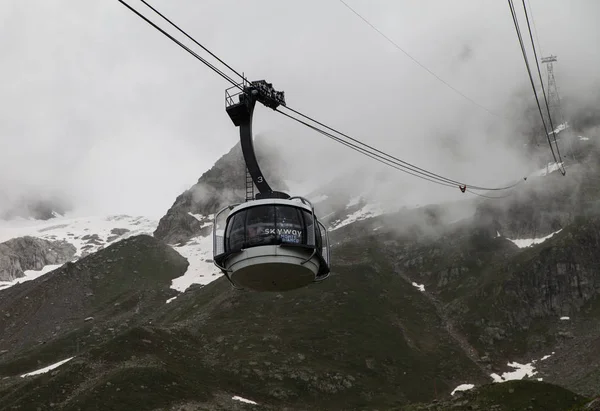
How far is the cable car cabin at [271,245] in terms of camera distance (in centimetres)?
2648

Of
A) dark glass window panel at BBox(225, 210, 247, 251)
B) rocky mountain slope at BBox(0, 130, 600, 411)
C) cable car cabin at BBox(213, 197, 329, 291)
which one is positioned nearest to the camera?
cable car cabin at BBox(213, 197, 329, 291)

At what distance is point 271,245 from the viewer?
26406mm

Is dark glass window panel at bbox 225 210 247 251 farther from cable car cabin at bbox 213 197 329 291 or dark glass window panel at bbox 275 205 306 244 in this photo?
dark glass window panel at bbox 275 205 306 244

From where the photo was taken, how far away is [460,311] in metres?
188

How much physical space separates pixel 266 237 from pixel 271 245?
15.8 inches

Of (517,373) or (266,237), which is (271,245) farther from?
(517,373)

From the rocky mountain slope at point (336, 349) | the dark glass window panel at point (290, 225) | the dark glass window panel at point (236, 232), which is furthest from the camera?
the rocky mountain slope at point (336, 349)

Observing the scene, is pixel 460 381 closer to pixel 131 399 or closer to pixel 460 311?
pixel 460 311

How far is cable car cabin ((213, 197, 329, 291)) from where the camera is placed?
26.5m

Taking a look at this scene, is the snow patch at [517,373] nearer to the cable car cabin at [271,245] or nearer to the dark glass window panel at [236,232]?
the cable car cabin at [271,245]

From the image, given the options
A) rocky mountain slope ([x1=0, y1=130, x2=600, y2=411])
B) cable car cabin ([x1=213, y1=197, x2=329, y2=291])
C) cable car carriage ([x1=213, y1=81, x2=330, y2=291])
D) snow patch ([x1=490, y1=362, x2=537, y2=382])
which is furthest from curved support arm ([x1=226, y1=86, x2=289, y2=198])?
snow patch ([x1=490, y1=362, x2=537, y2=382])

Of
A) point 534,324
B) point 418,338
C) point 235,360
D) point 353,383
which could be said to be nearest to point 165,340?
point 235,360

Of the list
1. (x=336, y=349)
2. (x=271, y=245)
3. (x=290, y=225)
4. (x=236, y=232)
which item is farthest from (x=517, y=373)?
(x=271, y=245)

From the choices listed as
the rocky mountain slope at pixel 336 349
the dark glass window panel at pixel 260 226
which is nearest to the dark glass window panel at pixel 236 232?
the dark glass window panel at pixel 260 226
